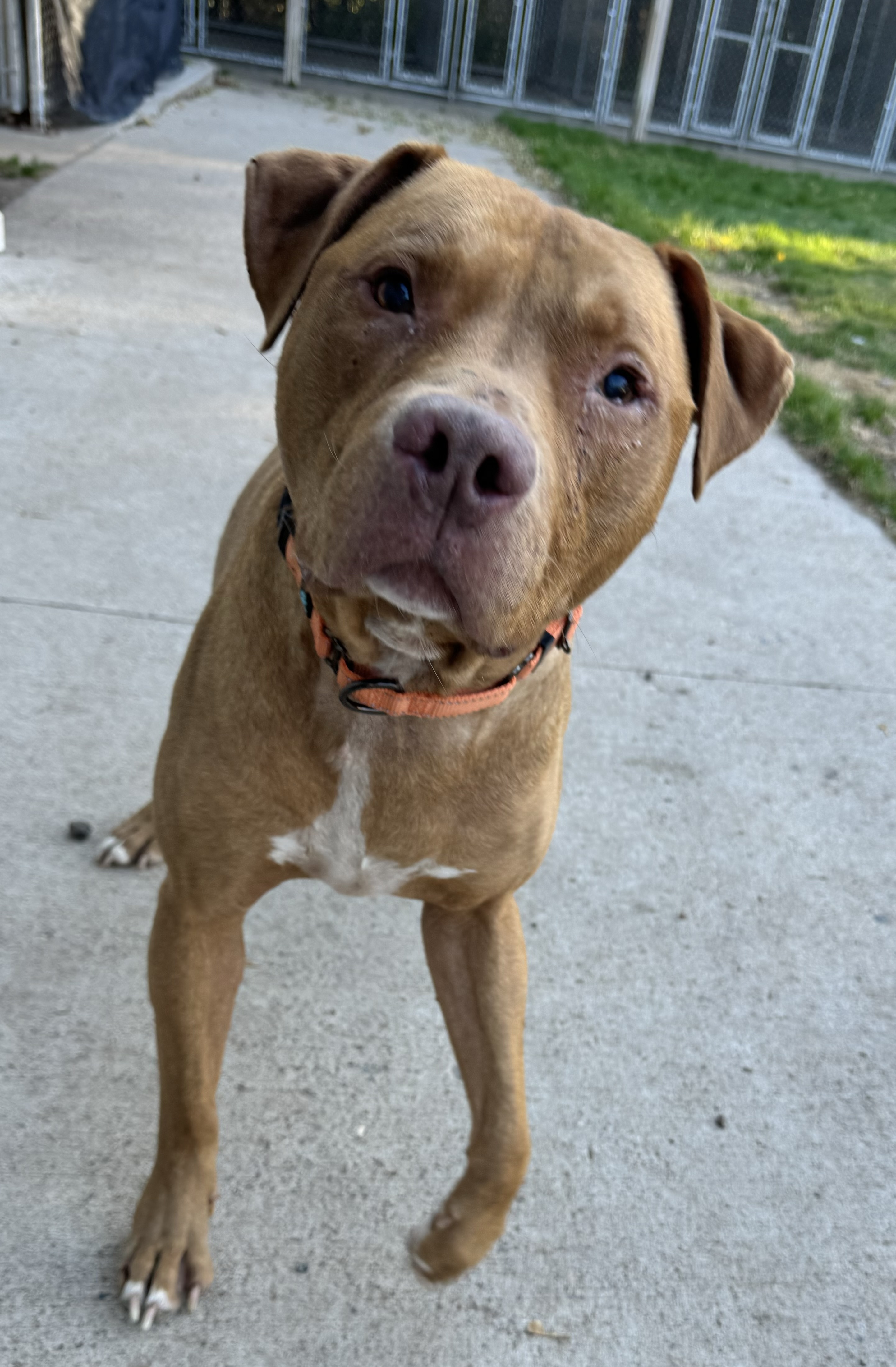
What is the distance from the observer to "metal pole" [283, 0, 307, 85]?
15.4m

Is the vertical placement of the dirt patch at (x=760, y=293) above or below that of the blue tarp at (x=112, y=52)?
below

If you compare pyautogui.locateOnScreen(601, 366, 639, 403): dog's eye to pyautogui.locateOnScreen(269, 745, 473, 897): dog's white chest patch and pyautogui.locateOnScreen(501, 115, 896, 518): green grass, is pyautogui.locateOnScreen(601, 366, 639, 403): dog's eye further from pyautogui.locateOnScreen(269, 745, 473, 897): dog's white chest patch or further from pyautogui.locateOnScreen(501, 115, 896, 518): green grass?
pyautogui.locateOnScreen(501, 115, 896, 518): green grass

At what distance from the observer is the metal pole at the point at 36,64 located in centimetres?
848

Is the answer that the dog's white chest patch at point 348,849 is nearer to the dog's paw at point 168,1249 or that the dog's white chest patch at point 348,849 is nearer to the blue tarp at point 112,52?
the dog's paw at point 168,1249

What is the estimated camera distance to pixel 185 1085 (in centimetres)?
210

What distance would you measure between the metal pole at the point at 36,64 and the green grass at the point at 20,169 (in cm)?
118

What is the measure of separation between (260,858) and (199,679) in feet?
1.08

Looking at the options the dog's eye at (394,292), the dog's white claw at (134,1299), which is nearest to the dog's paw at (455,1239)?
the dog's white claw at (134,1299)

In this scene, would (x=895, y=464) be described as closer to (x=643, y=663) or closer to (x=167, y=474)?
(x=643, y=663)

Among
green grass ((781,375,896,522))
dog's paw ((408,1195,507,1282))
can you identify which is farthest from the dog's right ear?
green grass ((781,375,896,522))

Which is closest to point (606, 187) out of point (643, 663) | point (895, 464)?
point (895, 464)

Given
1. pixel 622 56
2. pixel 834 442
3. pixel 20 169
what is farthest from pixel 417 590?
pixel 622 56

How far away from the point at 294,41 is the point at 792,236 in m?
8.27

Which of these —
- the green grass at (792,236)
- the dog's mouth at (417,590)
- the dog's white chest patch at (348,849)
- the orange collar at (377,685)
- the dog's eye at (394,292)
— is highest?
the dog's eye at (394,292)
